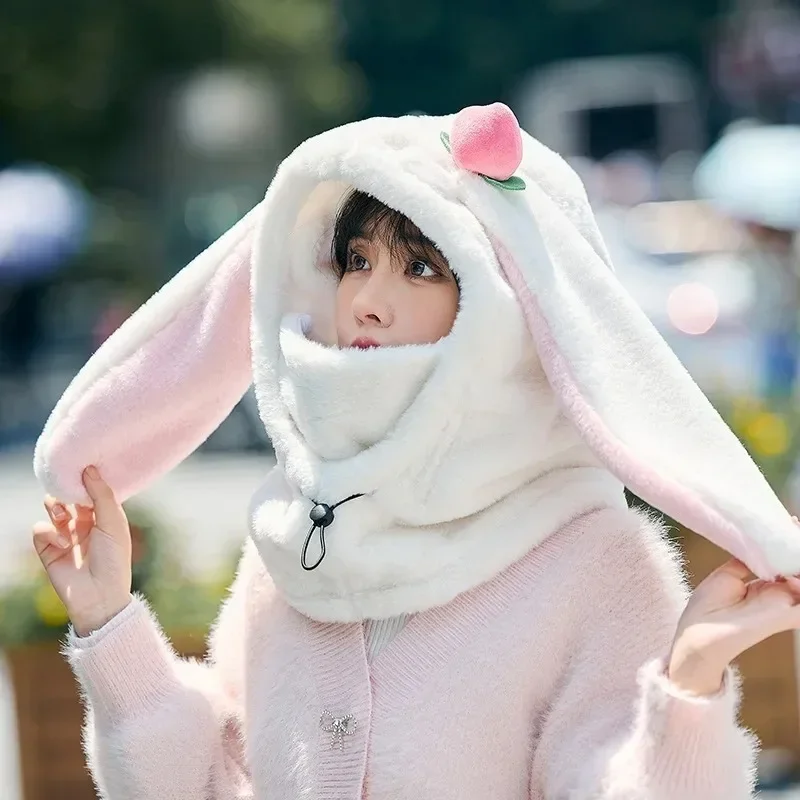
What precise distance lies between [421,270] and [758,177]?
11094mm

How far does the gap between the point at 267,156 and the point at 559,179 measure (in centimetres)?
1898

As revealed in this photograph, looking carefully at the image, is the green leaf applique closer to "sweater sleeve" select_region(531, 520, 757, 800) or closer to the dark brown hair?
the dark brown hair

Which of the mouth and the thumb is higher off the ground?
the mouth

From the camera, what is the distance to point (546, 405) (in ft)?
6.30

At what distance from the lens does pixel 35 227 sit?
15.0 m

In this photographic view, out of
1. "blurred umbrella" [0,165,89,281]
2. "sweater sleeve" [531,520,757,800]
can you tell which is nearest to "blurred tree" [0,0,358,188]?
"blurred umbrella" [0,165,89,281]

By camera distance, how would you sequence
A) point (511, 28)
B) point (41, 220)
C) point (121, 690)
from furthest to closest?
1. point (511, 28)
2. point (41, 220)
3. point (121, 690)

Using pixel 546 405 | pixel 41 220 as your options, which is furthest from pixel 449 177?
pixel 41 220

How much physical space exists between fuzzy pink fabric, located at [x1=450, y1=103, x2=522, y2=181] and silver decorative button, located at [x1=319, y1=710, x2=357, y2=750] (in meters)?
0.68

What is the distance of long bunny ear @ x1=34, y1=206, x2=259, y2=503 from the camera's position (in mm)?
2141

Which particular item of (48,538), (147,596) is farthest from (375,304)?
(147,596)

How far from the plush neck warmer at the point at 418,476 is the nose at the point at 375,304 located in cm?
6

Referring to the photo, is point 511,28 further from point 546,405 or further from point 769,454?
point 546,405

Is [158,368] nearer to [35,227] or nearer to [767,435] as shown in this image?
[767,435]
